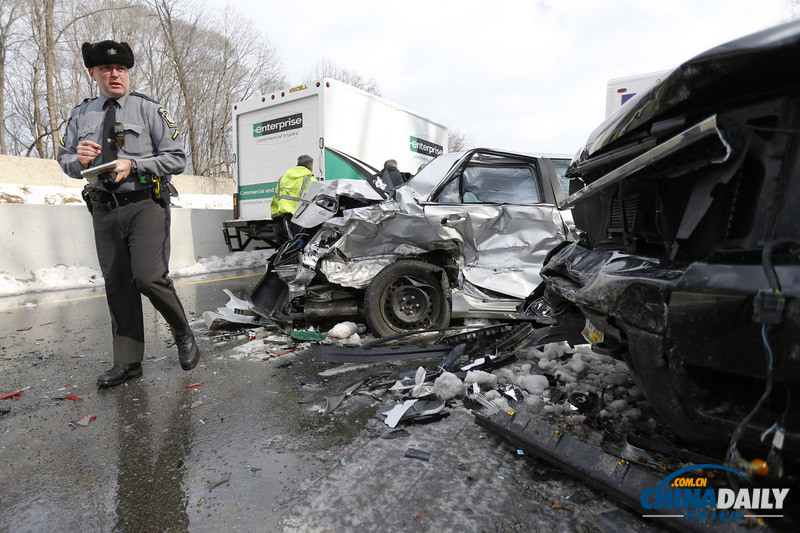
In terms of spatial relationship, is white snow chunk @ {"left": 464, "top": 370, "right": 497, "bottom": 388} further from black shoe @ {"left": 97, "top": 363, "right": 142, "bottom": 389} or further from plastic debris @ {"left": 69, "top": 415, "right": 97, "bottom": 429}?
black shoe @ {"left": 97, "top": 363, "right": 142, "bottom": 389}

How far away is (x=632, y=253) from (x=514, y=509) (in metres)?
1.08

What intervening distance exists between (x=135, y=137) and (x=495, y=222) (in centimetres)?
297

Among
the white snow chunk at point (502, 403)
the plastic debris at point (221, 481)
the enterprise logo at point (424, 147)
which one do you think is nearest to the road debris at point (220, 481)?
the plastic debris at point (221, 481)

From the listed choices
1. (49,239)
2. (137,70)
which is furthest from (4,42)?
(49,239)

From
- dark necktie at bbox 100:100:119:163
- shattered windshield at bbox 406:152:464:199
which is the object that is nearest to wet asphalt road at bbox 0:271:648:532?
dark necktie at bbox 100:100:119:163

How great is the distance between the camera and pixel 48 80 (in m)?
22.2

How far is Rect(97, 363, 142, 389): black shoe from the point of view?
3066 millimetres

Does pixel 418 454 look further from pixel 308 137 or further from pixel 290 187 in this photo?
pixel 308 137

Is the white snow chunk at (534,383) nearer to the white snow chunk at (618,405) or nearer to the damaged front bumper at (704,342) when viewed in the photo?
the white snow chunk at (618,405)

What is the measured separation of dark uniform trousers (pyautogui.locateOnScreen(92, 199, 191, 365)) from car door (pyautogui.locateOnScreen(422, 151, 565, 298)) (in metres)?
2.16

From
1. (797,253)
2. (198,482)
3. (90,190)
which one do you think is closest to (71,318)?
(90,190)

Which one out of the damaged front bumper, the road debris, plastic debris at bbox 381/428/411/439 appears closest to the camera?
the damaged front bumper

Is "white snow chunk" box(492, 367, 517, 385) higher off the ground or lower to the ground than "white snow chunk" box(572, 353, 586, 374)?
lower

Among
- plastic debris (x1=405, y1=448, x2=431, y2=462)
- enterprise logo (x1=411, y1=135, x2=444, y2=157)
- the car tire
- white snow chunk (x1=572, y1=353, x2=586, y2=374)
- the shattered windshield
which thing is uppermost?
enterprise logo (x1=411, y1=135, x2=444, y2=157)
